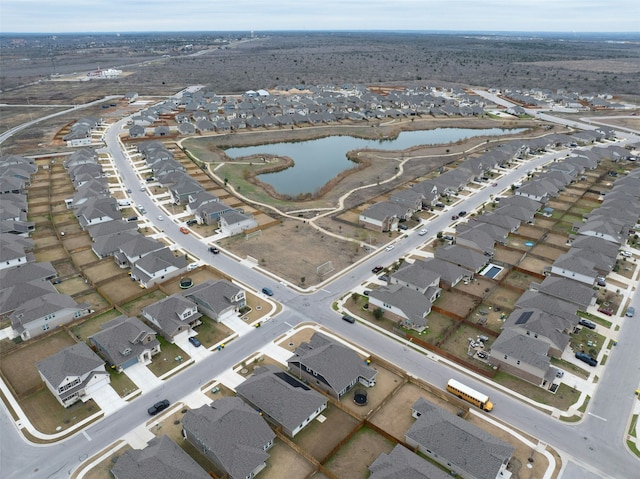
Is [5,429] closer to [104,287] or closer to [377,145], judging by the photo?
[104,287]

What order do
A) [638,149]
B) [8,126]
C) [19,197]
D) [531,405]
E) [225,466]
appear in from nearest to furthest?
1. [225,466]
2. [531,405]
3. [19,197]
4. [638,149]
5. [8,126]

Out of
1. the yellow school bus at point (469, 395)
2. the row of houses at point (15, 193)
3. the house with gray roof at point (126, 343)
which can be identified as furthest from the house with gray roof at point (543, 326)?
the row of houses at point (15, 193)

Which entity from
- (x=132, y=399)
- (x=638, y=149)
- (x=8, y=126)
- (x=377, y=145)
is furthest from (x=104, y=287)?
(x=638, y=149)

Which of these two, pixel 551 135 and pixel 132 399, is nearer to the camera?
pixel 132 399

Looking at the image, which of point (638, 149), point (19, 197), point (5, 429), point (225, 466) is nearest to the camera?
point (225, 466)

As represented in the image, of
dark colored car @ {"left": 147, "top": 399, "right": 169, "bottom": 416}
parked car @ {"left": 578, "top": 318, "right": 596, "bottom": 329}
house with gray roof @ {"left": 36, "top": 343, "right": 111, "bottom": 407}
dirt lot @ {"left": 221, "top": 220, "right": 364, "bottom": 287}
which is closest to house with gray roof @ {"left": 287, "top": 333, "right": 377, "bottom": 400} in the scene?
dark colored car @ {"left": 147, "top": 399, "right": 169, "bottom": 416}

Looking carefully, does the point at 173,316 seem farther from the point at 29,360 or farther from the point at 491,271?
the point at 491,271
